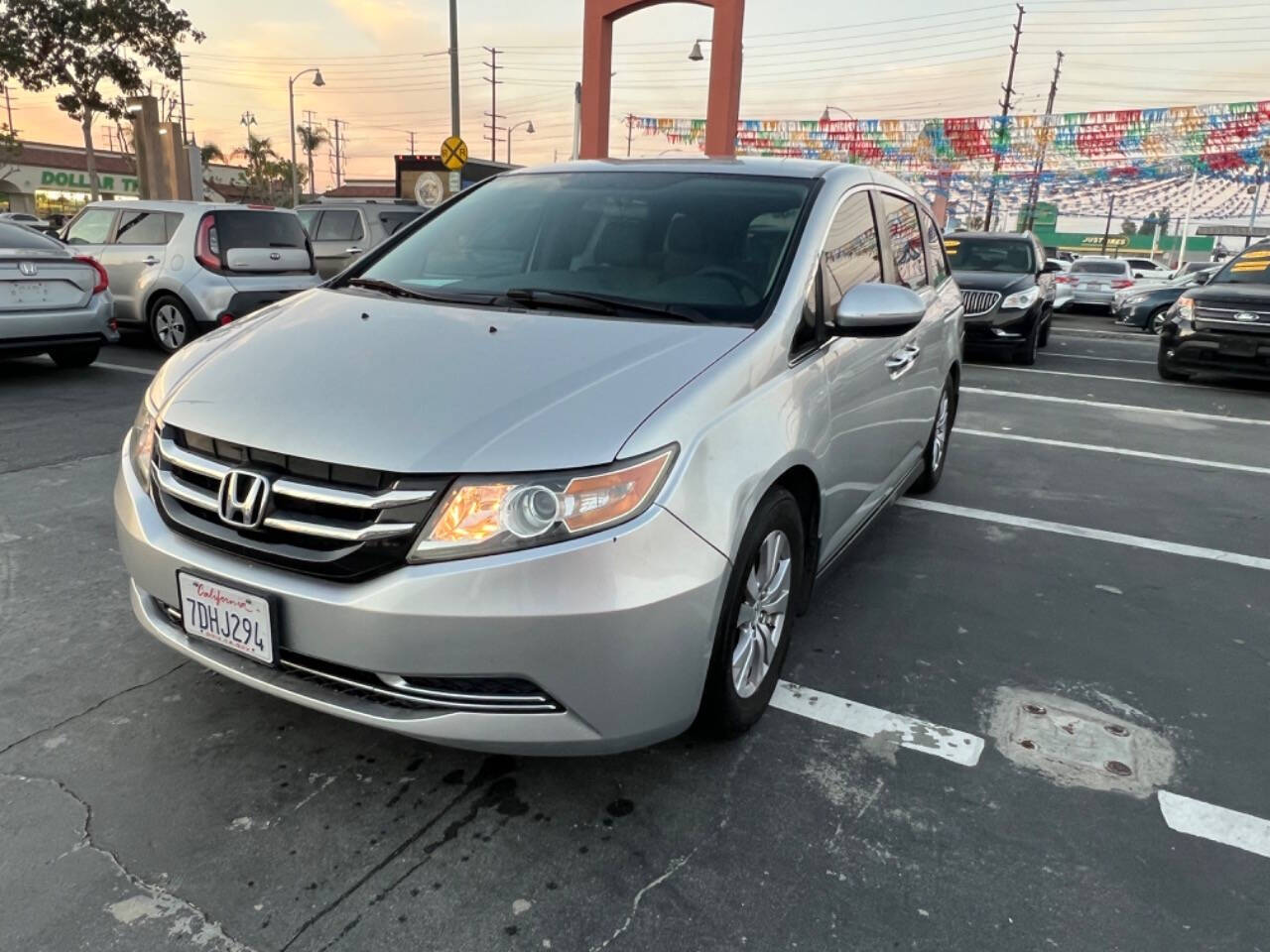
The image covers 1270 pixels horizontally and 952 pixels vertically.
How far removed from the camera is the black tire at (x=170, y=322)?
917cm

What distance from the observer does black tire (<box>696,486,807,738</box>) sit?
7.70 ft

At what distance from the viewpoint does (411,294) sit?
10.3 ft

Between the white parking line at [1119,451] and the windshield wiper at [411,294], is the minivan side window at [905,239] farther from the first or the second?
the white parking line at [1119,451]

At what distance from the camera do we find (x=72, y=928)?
1921mm

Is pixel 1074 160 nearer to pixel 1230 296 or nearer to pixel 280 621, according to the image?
pixel 1230 296

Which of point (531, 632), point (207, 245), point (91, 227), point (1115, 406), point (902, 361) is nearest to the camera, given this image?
point (531, 632)

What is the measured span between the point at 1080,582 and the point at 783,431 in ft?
7.64

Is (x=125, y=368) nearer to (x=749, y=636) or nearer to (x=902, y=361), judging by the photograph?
(x=902, y=361)

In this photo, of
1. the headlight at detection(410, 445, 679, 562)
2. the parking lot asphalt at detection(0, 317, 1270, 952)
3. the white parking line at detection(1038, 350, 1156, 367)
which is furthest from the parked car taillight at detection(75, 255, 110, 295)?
the white parking line at detection(1038, 350, 1156, 367)

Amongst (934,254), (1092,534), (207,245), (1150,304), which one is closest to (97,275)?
(207,245)

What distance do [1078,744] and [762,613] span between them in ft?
3.56

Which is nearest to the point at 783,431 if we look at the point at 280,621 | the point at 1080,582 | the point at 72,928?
the point at 280,621

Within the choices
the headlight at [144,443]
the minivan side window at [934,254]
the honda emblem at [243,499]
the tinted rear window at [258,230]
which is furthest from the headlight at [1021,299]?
the honda emblem at [243,499]

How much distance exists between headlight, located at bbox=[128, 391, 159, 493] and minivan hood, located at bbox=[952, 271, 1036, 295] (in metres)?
10.4
